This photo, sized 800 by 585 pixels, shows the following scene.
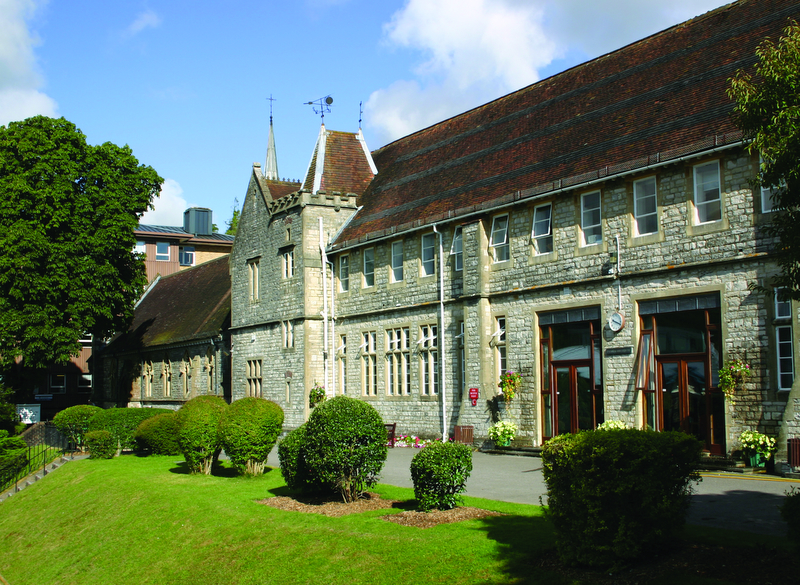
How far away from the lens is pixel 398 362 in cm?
2628

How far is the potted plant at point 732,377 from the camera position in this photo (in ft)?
52.4

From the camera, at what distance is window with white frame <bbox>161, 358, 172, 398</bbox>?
4294cm

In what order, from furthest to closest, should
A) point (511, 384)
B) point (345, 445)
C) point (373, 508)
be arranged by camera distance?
point (511, 384)
point (345, 445)
point (373, 508)

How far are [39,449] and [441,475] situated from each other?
21.1 metres

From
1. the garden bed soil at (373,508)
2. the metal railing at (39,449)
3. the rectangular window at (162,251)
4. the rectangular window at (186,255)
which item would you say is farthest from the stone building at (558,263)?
the rectangular window at (186,255)

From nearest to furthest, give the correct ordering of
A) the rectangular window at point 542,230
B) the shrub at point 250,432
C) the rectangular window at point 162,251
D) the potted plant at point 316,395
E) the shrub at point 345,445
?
the shrub at point 345,445 → the shrub at point 250,432 → the rectangular window at point 542,230 → the potted plant at point 316,395 → the rectangular window at point 162,251

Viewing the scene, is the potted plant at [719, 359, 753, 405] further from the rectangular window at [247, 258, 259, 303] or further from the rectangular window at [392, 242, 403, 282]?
the rectangular window at [247, 258, 259, 303]

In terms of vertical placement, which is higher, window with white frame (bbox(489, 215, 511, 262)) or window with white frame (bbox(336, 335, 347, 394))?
window with white frame (bbox(489, 215, 511, 262))

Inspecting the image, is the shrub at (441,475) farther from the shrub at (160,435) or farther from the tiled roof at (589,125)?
the shrub at (160,435)

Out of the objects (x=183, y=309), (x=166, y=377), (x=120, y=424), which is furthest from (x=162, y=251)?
(x=120, y=424)

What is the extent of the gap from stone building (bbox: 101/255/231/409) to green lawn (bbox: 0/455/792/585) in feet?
54.3

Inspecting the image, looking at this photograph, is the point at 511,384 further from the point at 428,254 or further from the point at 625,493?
the point at 625,493

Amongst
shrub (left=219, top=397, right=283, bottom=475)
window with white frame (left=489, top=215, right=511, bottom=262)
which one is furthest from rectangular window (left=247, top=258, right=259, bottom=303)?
shrub (left=219, top=397, right=283, bottom=475)

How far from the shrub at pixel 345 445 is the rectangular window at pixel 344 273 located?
15.6 metres
